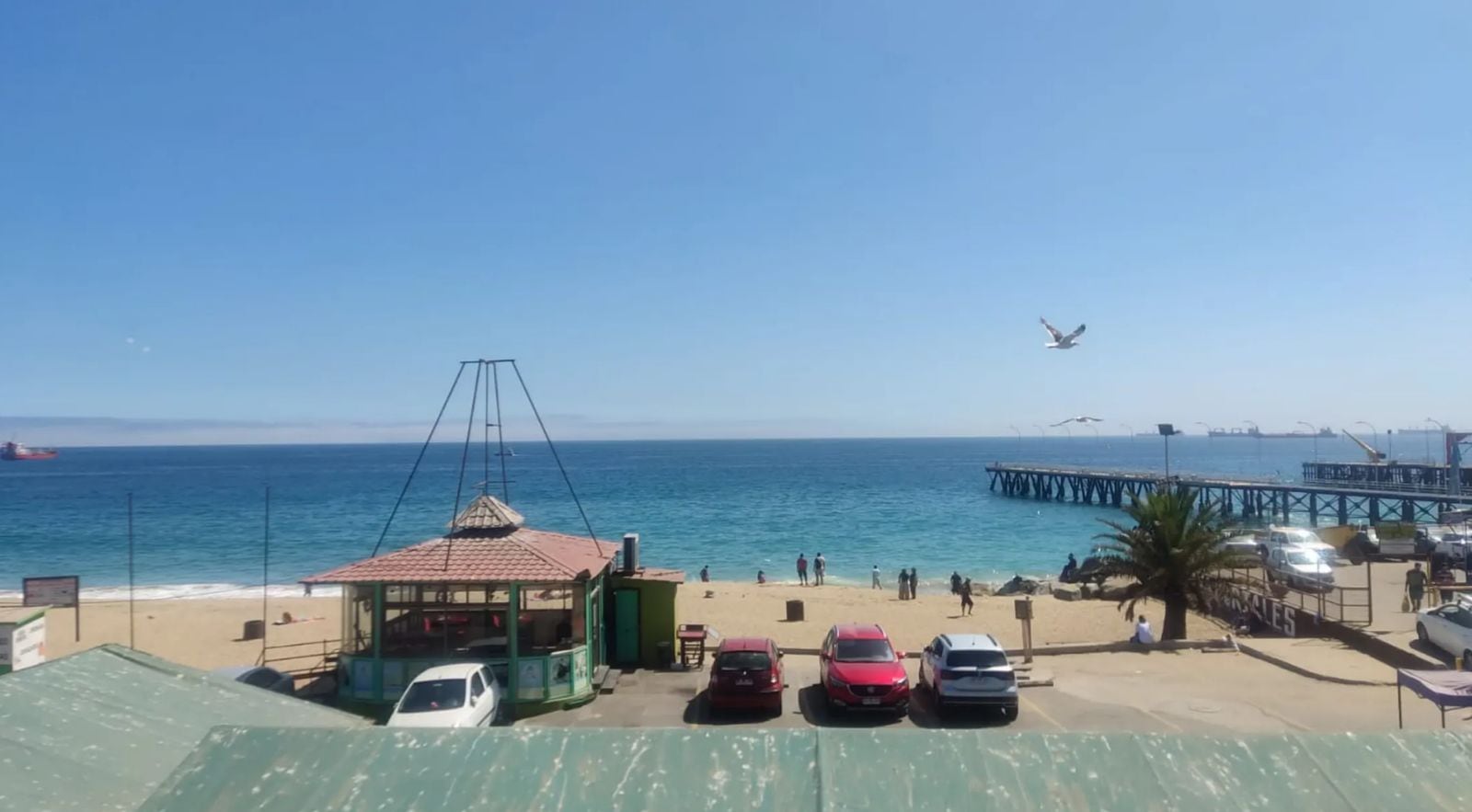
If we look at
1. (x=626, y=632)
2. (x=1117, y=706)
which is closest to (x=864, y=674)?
(x=1117, y=706)

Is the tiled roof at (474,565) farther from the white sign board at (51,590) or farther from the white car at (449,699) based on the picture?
the white sign board at (51,590)

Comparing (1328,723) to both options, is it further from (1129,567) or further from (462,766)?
(462,766)

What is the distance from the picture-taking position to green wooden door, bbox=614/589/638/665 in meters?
20.1

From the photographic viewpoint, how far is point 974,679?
15.5 m

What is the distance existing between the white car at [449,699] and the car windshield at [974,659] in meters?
7.61

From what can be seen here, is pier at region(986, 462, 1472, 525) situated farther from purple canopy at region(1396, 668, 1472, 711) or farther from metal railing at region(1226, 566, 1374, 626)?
purple canopy at region(1396, 668, 1472, 711)

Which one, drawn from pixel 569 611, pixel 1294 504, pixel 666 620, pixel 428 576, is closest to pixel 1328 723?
pixel 666 620

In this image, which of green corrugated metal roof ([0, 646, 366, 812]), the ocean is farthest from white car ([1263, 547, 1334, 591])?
green corrugated metal roof ([0, 646, 366, 812])

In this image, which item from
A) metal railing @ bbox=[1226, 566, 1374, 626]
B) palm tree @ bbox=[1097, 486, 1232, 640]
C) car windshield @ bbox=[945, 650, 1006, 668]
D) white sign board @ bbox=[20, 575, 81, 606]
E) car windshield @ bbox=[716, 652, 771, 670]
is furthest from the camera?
white sign board @ bbox=[20, 575, 81, 606]

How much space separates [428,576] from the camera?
1628 cm

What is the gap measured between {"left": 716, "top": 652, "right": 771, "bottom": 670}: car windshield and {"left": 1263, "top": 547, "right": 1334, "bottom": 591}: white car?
18967 mm

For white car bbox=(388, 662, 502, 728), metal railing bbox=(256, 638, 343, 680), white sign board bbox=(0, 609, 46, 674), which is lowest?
metal railing bbox=(256, 638, 343, 680)

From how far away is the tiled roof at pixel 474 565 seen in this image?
53.2ft

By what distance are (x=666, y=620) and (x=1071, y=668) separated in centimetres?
867
